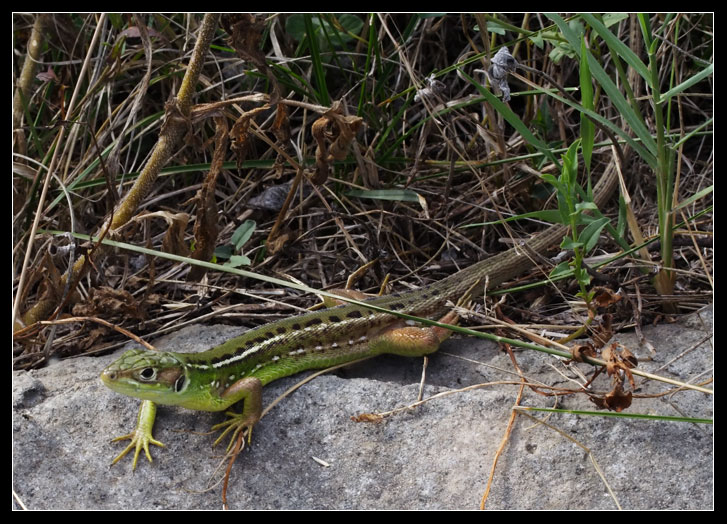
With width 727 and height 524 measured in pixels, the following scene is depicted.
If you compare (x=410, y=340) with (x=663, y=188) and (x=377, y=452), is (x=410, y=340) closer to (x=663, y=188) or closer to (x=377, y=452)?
(x=377, y=452)

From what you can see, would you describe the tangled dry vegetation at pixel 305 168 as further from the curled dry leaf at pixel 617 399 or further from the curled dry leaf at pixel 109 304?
the curled dry leaf at pixel 617 399

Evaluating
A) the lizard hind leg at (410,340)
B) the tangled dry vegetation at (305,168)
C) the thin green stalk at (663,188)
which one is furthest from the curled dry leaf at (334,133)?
the thin green stalk at (663,188)

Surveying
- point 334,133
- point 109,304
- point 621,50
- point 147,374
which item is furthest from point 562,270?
point 109,304

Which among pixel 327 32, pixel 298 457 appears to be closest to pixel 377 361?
pixel 298 457

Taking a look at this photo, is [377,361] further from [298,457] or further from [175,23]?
[175,23]

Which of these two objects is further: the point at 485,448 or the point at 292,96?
the point at 292,96

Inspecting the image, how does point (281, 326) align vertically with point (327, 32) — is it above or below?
below
